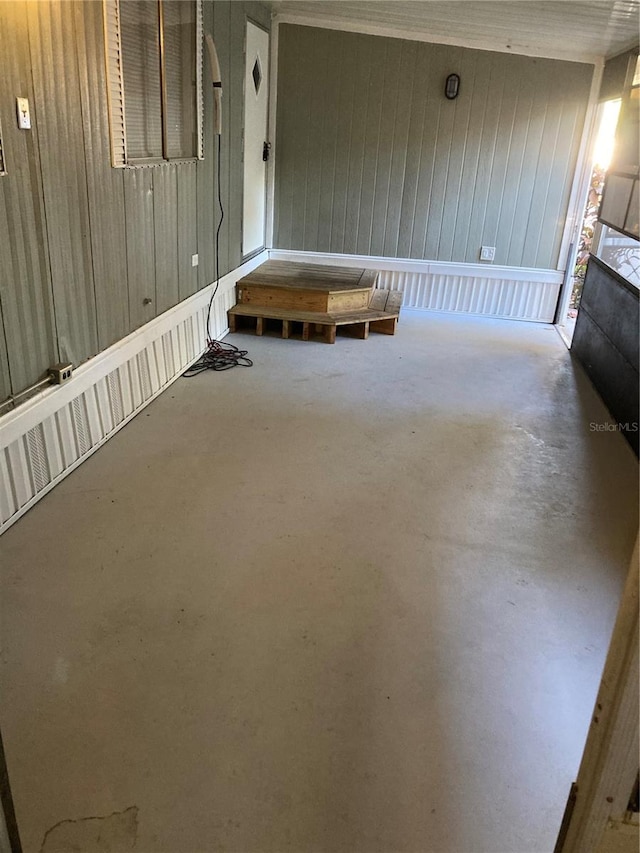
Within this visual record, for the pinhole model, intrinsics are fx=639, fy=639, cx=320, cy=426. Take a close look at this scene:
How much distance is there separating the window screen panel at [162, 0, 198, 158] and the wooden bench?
1.51 m

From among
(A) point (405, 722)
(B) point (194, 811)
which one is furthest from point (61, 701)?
(A) point (405, 722)

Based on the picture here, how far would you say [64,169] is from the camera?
113 inches

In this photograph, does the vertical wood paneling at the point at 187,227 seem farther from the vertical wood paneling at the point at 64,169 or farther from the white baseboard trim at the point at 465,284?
the white baseboard trim at the point at 465,284

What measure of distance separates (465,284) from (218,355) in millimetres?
3084

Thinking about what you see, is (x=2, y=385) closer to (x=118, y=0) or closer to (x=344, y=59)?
(x=118, y=0)

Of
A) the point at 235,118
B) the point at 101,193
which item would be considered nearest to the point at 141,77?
the point at 101,193

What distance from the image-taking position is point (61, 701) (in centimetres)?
190

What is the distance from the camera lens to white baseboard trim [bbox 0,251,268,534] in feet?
8.95

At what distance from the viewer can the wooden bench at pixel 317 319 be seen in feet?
18.1

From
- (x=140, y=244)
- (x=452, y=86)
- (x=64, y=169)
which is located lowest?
(x=140, y=244)

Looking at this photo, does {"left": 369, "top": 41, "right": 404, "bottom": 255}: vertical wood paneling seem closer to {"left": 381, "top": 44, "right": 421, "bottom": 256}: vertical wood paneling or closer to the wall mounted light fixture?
{"left": 381, "top": 44, "right": 421, "bottom": 256}: vertical wood paneling

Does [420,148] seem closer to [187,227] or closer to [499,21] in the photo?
[499,21]

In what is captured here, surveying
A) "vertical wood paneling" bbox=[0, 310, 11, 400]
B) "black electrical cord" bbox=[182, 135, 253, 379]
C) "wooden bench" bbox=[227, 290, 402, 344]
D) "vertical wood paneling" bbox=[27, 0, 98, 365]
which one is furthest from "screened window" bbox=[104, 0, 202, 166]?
"wooden bench" bbox=[227, 290, 402, 344]

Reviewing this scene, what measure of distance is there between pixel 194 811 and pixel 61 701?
1.82 feet
